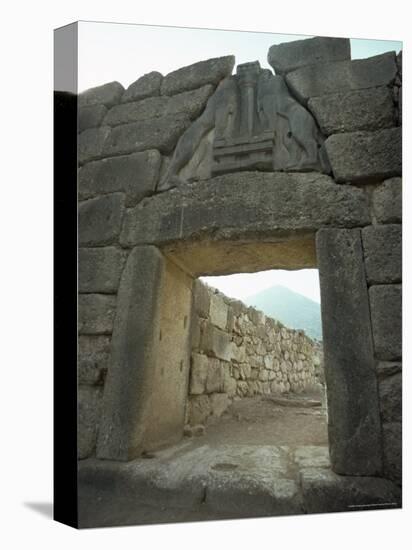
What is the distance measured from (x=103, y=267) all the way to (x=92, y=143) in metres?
0.78

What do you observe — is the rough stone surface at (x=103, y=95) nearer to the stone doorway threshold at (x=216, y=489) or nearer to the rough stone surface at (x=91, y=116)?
the rough stone surface at (x=91, y=116)

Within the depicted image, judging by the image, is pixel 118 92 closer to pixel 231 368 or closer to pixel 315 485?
pixel 315 485

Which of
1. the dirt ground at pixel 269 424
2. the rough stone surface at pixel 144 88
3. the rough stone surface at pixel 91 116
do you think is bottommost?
the dirt ground at pixel 269 424

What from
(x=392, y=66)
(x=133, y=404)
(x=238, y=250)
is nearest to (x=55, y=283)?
(x=133, y=404)

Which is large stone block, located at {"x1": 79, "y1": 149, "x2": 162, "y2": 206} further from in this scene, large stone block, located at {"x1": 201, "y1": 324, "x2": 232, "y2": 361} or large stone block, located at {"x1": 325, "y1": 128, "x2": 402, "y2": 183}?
large stone block, located at {"x1": 201, "y1": 324, "x2": 232, "y2": 361}

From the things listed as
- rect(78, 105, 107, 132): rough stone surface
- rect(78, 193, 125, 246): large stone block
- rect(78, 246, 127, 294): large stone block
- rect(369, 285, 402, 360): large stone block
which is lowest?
rect(369, 285, 402, 360): large stone block

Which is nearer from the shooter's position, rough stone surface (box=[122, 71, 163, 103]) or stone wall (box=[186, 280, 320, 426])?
rough stone surface (box=[122, 71, 163, 103])

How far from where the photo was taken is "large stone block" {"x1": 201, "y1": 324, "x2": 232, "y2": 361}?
17.9ft

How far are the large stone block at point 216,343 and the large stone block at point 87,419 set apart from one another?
6.08ft

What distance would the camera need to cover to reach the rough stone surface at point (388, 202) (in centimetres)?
345

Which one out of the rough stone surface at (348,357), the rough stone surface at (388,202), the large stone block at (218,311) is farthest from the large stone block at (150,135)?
the large stone block at (218,311)

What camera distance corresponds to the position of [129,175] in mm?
3891

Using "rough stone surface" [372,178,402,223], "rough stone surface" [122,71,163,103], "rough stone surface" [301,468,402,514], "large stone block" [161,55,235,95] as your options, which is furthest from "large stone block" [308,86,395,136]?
"rough stone surface" [301,468,402,514]

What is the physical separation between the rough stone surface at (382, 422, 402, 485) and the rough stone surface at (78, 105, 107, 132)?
242 cm
